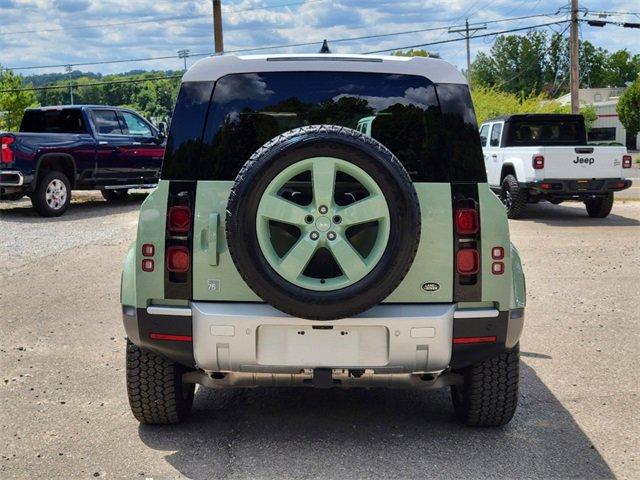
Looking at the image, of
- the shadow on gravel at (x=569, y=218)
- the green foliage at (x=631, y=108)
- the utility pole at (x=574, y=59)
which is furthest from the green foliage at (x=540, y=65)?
the shadow on gravel at (x=569, y=218)

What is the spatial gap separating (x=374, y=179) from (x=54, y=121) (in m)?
14.3

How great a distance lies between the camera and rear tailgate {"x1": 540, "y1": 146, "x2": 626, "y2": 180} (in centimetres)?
1419

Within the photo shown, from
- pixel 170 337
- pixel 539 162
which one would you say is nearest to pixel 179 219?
pixel 170 337

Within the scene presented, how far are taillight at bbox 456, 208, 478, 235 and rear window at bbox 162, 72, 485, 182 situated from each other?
16 centimetres

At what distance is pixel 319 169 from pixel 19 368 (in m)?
3.14

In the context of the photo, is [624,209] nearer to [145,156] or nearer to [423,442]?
[145,156]

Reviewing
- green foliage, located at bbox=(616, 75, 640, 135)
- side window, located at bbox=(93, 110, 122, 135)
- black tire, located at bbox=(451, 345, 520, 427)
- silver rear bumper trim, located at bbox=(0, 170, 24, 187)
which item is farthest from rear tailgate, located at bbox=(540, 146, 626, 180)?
green foliage, located at bbox=(616, 75, 640, 135)

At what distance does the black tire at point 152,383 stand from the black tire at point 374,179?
0.94 metres

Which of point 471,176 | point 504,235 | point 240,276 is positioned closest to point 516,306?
point 504,235

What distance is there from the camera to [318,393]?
5.02m

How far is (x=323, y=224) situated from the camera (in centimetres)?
359

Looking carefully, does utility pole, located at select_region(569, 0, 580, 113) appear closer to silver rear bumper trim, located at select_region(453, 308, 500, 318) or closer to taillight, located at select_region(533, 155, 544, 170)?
taillight, located at select_region(533, 155, 544, 170)

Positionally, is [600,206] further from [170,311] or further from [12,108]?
[12,108]

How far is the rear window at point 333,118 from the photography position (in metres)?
3.89
